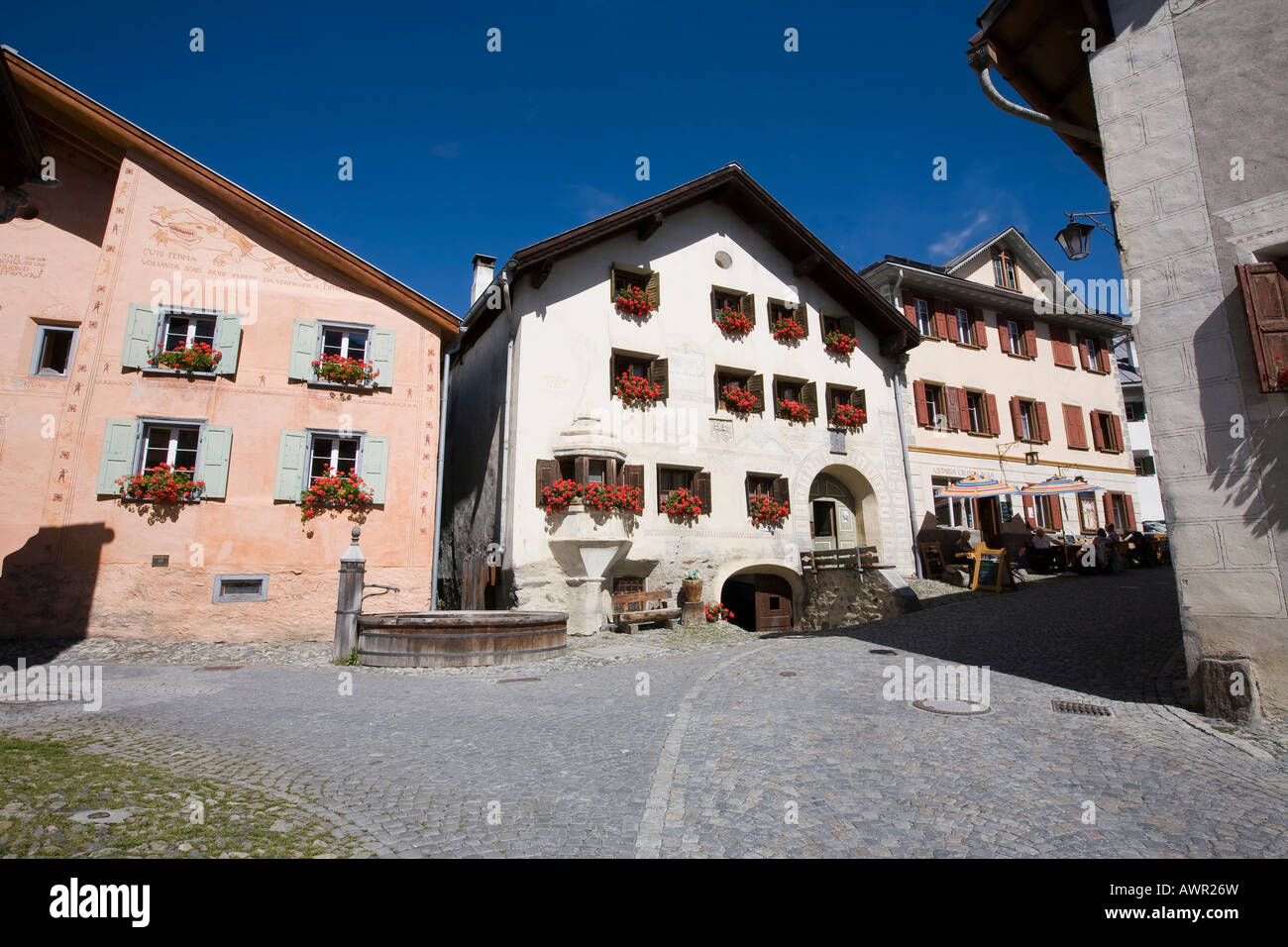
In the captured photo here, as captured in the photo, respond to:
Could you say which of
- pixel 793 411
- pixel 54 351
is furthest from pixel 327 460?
pixel 793 411

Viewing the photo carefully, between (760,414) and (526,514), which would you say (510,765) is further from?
(760,414)

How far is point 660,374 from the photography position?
15.9 meters

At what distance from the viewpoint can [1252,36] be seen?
6.75 meters

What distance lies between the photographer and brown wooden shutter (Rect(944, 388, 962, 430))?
19516 millimetres

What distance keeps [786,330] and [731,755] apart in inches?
562

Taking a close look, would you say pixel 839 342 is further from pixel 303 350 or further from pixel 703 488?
pixel 303 350

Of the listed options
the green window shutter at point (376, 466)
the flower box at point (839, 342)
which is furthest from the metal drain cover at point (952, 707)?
the flower box at point (839, 342)

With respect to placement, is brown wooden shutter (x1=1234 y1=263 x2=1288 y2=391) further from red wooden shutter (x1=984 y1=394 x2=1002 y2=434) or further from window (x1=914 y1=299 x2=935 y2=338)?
red wooden shutter (x1=984 y1=394 x2=1002 y2=434)

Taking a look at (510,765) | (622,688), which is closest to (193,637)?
(622,688)

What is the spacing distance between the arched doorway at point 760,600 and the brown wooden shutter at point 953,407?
7.35 meters

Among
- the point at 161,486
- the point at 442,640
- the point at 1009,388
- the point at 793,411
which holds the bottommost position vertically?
the point at 442,640

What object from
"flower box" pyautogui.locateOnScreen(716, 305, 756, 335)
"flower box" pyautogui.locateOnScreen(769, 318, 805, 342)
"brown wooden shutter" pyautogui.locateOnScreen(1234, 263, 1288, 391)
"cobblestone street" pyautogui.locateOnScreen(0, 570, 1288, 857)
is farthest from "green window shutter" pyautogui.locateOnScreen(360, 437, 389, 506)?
"brown wooden shutter" pyautogui.locateOnScreen(1234, 263, 1288, 391)

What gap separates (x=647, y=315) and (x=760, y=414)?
3815 millimetres

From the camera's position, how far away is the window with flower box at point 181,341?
12758 millimetres
